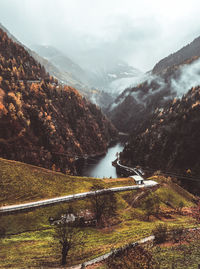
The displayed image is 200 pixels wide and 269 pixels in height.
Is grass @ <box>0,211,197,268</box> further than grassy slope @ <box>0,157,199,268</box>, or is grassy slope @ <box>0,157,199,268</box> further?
grassy slope @ <box>0,157,199,268</box>

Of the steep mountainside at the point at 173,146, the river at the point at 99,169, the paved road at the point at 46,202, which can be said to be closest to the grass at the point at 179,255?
the paved road at the point at 46,202

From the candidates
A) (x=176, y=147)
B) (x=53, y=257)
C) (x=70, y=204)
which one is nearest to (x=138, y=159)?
(x=176, y=147)

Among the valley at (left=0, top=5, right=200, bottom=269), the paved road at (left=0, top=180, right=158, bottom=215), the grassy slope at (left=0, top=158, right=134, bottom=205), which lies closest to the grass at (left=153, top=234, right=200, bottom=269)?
the valley at (left=0, top=5, right=200, bottom=269)

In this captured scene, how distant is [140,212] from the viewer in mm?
56969

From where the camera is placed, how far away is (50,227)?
41.5m

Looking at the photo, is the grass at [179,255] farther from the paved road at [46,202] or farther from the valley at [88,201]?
the paved road at [46,202]

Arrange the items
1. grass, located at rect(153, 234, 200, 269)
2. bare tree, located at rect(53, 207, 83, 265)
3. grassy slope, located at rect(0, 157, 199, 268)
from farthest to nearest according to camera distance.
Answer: grassy slope, located at rect(0, 157, 199, 268), bare tree, located at rect(53, 207, 83, 265), grass, located at rect(153, 234, 200, 269)

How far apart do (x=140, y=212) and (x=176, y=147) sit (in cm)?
11812

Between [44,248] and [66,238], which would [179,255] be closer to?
[66,238]

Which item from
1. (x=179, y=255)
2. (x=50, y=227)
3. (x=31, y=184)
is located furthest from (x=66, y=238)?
(x=31, y=184)

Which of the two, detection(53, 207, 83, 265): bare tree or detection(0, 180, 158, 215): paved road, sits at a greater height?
detection(0, 180, 158, 215): paved road

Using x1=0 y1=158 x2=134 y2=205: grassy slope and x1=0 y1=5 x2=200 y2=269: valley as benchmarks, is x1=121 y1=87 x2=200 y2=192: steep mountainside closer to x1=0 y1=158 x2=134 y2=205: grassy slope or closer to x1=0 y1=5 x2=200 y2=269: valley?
x1=0 y1=5 x2=200 y2=269: valley

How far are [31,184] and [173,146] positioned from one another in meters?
140

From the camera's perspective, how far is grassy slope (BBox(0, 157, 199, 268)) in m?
26.5
